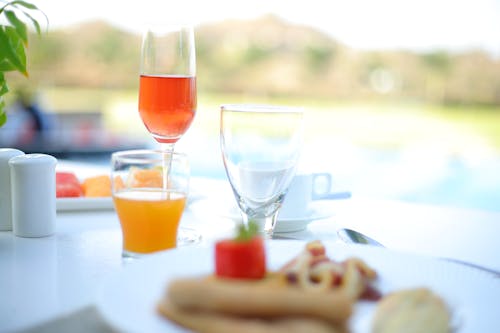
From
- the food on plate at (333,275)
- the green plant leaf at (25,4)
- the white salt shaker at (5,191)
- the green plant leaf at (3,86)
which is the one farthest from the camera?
the white salt shaker at (5,191)

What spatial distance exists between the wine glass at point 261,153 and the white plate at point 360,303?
0.11 metres

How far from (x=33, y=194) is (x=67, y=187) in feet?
0.85

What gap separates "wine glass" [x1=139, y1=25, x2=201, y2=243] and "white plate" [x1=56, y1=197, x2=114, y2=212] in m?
0.24

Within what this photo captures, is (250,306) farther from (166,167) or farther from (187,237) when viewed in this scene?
(187,237)

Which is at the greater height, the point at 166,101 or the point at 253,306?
the point at 166,101

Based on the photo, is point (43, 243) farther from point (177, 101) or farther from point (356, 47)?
point (356, 47)

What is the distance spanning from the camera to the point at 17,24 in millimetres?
908

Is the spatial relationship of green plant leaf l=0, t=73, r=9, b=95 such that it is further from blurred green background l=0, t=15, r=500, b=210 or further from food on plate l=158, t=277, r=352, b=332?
blurred green background l=0, t=15, r=500, b=210

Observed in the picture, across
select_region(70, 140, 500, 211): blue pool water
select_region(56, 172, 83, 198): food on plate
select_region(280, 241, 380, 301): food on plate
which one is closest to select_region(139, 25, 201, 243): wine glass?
select_region(56, 172, 83, 198): food on plate

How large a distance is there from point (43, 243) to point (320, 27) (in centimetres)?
1344

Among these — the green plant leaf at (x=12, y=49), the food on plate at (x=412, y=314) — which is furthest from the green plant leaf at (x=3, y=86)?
the food on plate at (x=412, y=314)

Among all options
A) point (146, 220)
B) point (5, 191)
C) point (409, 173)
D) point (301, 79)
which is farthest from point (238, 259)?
point (301, 79)

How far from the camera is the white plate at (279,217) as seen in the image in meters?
1.14

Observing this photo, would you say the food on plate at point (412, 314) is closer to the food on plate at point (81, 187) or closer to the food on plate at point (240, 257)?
the food on plate at point (240, 257)
